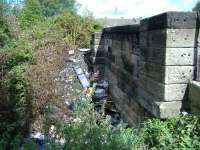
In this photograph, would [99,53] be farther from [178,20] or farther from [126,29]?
[178,20]

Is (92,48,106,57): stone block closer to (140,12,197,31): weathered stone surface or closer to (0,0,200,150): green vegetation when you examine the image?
(0,0,200,150): green vegetation

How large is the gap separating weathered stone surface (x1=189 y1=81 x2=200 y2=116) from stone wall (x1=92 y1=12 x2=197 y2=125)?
13 centimetres

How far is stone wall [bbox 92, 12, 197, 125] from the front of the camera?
14.2 ft

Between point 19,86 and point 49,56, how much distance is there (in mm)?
890

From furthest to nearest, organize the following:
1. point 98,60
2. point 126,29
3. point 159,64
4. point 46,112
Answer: point 98,60, point 126,29, point 46,112, point 159,64

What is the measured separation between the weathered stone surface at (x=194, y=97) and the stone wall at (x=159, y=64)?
125mm

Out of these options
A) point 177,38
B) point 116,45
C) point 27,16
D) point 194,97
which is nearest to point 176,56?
point 177,38

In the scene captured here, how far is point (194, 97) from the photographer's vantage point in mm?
4250

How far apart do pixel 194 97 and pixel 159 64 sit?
0.65 metres

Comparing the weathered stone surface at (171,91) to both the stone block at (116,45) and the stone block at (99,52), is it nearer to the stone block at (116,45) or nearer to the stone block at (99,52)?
the stone block at (116,45)

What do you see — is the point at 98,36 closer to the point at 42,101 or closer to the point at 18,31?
the point at 18,31

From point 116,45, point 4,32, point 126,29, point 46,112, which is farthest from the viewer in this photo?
point 116,45

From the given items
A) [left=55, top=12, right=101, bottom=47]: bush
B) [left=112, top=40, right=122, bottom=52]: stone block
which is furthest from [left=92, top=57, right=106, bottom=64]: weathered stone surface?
[left=55, top=12, right=101, bottom=47]: bush

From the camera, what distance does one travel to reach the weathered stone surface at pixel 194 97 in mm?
4144
